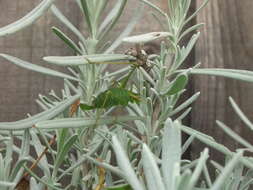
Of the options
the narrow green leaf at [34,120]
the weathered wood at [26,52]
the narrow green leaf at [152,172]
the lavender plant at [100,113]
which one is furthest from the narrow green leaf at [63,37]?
the weathered wood at [26,52]

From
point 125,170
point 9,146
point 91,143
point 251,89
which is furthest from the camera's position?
point 251,89

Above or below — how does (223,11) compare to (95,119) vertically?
above

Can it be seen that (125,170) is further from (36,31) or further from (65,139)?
(36,31)

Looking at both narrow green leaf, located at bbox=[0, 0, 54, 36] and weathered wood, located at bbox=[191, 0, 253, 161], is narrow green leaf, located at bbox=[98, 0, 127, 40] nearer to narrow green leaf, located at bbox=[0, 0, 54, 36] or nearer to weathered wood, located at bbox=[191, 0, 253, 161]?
narrow green leaf, located at bbox=[0, 0, 54, 36]

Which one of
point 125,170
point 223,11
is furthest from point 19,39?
point 125,170

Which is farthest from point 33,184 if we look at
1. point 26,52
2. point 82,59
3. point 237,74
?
point 26,52

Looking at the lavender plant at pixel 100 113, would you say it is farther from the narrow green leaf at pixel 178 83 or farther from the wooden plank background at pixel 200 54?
the wooden plank background at pixel 200 54

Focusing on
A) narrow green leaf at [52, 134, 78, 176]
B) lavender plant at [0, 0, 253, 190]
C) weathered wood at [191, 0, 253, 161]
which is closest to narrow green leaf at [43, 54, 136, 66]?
lavender plant at [0, 0, 253, 190]

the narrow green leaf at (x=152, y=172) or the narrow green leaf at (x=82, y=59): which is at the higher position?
the narrow green leaf at (x=82, y=59)
